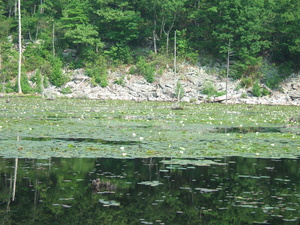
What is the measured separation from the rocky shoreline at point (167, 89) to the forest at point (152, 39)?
3.31ft

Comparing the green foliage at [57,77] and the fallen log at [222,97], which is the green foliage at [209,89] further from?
the green foliage at [57,77]

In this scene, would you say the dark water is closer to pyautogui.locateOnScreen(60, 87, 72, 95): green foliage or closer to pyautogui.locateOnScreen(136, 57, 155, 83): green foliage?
pyautogui.locateOnScreen(60, 87, 72, 95): green foliage

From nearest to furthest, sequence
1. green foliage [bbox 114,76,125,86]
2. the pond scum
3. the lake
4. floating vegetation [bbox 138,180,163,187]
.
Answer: the lake < floating vegetation [bbox 138,180,163,187] < the pond scum < green foliage [bbox 114,76,125,86]

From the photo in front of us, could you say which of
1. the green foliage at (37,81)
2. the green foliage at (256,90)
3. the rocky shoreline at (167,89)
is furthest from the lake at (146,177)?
the green foliage at (256,90)

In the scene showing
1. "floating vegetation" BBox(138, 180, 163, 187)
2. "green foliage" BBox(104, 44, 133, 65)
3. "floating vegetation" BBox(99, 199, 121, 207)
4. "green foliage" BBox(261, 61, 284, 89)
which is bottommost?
"floating vegetation" BBox(99, 199, 121, 207)

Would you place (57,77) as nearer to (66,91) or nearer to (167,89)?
(66,91)

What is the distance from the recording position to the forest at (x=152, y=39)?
60750 millimetres

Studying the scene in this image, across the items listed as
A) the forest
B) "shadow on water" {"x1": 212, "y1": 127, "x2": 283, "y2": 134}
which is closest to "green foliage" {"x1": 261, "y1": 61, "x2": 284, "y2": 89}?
the forest

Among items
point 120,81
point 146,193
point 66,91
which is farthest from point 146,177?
point 120,81

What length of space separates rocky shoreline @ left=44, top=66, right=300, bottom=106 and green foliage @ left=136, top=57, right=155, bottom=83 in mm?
613

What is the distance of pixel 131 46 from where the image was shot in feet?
225

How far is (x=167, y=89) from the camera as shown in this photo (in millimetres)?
59438

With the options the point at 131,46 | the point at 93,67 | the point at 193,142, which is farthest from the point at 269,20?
the point at 193,142

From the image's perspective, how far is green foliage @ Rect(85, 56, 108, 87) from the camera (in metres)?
59.4
